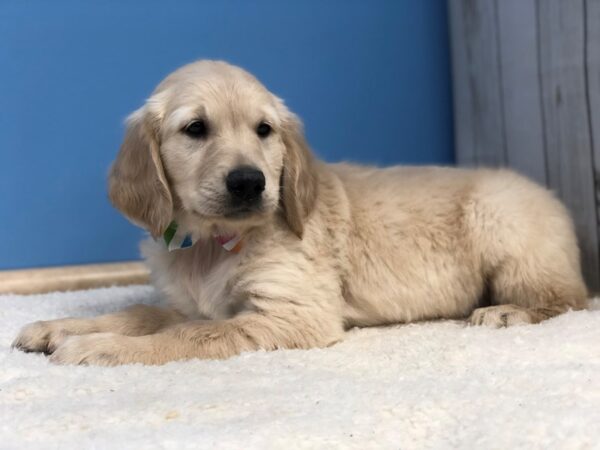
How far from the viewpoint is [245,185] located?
179 cm

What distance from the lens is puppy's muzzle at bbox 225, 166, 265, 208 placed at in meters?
1.79

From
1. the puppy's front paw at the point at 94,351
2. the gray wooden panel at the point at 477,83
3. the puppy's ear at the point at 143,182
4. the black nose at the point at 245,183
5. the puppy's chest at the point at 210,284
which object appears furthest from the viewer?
the gray wooden panel at the point at 477,83

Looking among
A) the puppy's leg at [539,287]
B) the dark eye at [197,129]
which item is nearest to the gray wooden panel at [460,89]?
the puppy's leg at [539,287]

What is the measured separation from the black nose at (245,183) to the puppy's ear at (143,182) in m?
0.23

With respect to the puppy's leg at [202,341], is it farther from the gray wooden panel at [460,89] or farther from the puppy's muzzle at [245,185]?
the gray wooden panel at [460,89]

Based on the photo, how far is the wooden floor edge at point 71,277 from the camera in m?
2.88

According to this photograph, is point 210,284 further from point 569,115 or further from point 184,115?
point 569,115

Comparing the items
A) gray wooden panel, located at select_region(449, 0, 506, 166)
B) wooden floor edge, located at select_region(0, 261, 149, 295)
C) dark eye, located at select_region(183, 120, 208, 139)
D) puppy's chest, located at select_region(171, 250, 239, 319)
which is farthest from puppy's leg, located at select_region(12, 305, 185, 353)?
gray wooden panel, located at select_region(449, 0, 506, 166)

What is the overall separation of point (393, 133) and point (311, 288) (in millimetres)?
1629

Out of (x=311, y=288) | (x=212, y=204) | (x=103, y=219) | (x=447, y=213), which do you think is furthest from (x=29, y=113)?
(x=447, y=213)

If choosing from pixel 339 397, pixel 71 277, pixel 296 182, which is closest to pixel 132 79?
pixel 71 277

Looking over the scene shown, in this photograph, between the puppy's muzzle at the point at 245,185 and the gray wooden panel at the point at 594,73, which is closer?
the puppy's muzzle at the point at 245,185

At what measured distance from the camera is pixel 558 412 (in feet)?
4.00

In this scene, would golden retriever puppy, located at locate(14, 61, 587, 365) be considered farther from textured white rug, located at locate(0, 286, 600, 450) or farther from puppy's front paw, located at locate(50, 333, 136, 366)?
textured white rug, located at locate(0, 286, 600, 450)
